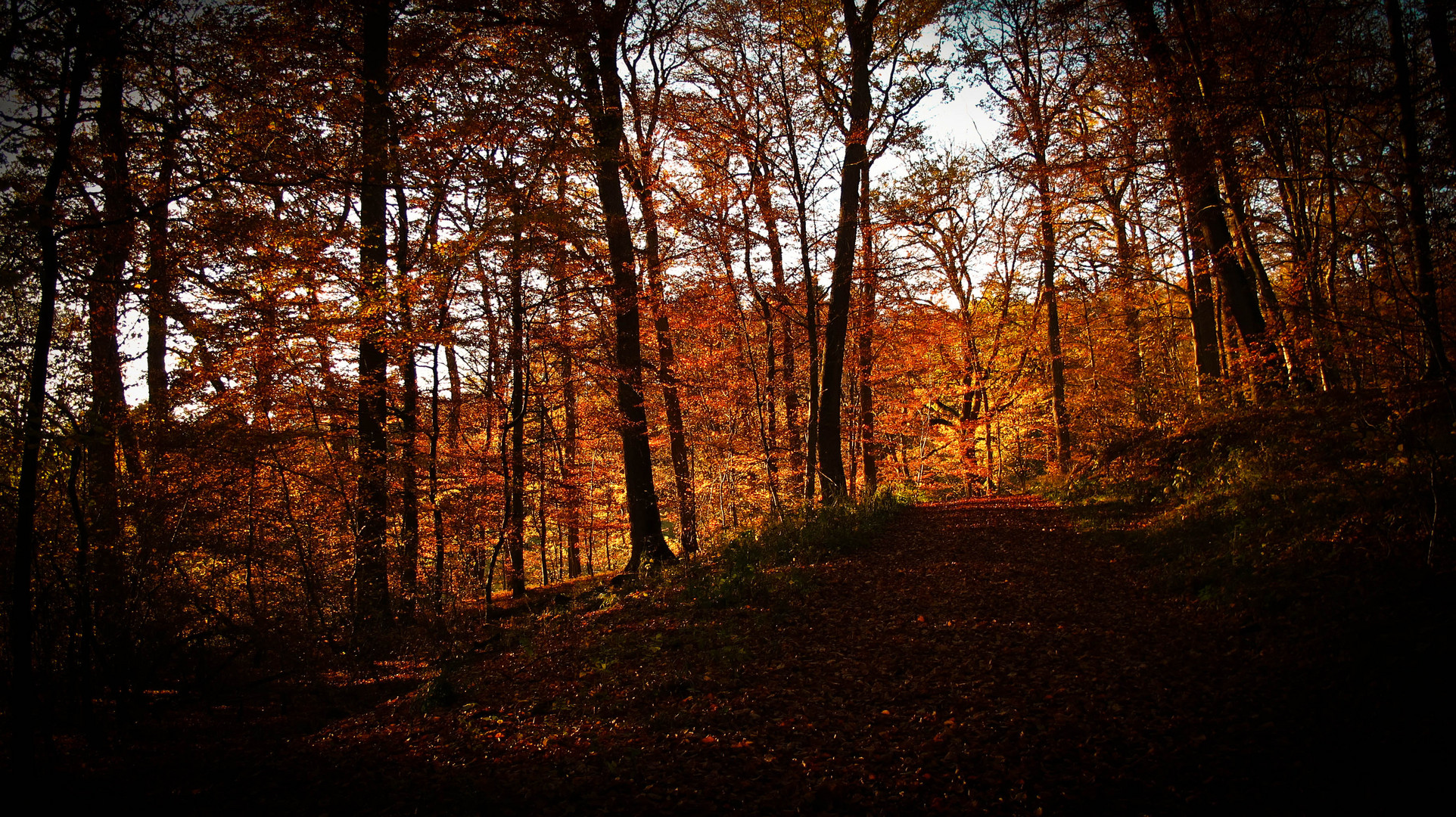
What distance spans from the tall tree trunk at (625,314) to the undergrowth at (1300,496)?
7714 mm

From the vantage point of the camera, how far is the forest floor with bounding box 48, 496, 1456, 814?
3.45m

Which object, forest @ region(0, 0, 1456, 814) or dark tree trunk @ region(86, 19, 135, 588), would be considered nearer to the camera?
forest @ region(0, 0, 1456, 814)

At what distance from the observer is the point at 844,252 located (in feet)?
45.3

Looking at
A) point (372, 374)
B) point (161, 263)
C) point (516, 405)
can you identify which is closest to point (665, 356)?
point (516, 405)

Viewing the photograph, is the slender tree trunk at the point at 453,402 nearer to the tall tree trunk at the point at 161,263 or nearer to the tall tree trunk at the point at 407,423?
the tall tree trunk at the point at 407,423

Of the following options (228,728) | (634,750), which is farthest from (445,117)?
(634,750)

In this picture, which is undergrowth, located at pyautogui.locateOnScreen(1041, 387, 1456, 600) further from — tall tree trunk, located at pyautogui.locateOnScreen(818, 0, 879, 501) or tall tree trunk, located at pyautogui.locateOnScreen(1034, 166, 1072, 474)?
tall tree trunk, located at pyautogui.locateOnScreen(1034, 166, 1072, 474)

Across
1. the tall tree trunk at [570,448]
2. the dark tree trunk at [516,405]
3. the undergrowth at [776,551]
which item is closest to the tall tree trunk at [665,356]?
the tall tree trunk at [570,448]

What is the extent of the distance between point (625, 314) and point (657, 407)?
5449 mm

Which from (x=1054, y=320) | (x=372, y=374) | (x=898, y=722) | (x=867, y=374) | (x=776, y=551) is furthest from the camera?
(x=867, y=374)

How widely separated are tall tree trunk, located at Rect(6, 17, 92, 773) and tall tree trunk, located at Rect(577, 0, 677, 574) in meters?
7.91

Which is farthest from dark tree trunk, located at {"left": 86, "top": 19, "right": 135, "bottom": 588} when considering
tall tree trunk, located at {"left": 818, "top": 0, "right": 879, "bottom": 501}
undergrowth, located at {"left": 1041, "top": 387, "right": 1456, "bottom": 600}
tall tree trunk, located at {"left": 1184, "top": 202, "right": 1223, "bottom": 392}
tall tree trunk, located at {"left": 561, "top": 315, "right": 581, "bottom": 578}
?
tall tree trunk, located at {"left": 1184, "top": 202, "right": 1223, "bottom": 392}

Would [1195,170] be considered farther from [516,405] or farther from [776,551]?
[516,405]

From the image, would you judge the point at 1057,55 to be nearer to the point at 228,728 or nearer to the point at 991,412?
the point at 991,412
